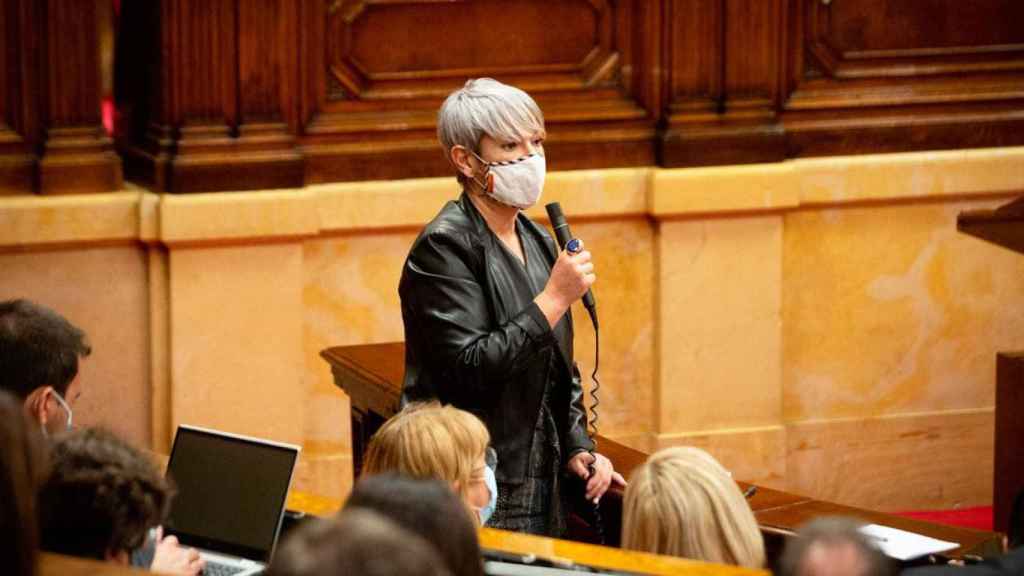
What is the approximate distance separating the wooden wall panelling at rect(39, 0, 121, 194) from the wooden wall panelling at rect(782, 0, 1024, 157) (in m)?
2.43

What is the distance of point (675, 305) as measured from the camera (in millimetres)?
6922

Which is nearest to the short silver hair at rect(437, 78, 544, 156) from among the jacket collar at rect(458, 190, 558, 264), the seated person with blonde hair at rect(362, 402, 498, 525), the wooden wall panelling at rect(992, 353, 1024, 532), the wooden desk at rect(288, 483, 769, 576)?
the jacket collar at rect(458, 190, 558, 264)

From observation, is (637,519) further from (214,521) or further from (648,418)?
(648,418)

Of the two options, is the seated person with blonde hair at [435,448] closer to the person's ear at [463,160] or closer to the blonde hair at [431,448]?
the blonde hair at [431,448]

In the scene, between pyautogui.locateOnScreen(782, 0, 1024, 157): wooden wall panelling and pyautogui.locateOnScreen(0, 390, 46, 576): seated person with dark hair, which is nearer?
pyautogui.locateOnScreen(0, 390, 46, 576): seated person with dark hair

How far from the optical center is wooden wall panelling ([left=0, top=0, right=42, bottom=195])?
20.8 ft

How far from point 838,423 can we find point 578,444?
3.07 m

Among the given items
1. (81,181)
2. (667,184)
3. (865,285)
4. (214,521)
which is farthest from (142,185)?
(214,521)

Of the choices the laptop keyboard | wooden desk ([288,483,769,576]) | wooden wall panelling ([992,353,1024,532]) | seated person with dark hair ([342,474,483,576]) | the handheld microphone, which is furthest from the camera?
wooden wall panelling ([992,353,1024,532])

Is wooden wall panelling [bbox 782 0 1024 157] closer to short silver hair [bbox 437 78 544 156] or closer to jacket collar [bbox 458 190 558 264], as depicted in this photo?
jacket collar [bbox 458 190 558 264]

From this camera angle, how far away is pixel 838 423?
7148mm

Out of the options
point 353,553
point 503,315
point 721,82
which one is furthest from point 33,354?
point 721,82

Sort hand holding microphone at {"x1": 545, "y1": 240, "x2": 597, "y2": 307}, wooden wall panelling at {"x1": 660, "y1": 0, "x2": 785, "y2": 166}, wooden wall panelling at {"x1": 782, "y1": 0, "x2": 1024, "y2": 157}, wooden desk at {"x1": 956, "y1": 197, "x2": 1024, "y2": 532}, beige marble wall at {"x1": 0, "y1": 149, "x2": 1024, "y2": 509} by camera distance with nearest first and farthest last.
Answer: hand holding microphone at {"x1": 545, "y1": 240, "x2": 597, "y2": 307}
wooden desk at {"x1": 956, "y1": 197, "x2": 1024, "y2": 532}
beige marble wall at {"x1": 0, "y1": 149, "x2": 1024, "y2": 509}
wooden wall panelling at {"x1": 660, "y1": 0, "x2": 785, "y2": 166}
wooden wall panelling at {"x1": 782, "y1": 0, "x2": 1024, "y2": 157}

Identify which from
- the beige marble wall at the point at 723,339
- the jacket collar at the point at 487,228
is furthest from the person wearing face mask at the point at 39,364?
the beige marble wall at the point at 723,339
